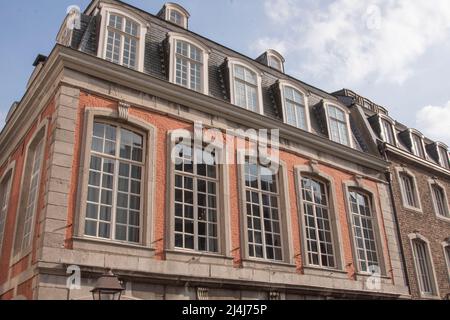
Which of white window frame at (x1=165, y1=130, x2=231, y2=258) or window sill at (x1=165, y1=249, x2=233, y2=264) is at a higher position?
white window frame at (x1=165, y1=130, x2=231, y2=258)

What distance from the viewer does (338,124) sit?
16.7m

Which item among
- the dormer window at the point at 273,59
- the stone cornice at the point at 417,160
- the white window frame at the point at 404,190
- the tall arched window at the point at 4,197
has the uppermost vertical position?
the dormer window at the point at 273,59

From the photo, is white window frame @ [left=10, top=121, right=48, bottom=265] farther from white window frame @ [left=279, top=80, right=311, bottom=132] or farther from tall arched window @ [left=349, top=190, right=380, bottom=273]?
tall arched window @ [left=349, top=190, right=380, bottom=273]

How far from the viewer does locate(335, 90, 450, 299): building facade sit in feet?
54.3

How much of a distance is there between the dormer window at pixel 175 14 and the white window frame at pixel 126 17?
2504 millimetres

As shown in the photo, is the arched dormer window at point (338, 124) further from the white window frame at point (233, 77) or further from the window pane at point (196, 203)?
the window pane at point (196, 203)

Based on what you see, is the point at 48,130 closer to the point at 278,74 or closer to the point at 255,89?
the point at 255,89

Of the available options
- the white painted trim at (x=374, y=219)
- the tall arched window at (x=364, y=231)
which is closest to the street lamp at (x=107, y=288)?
the white painted trim at (x=374, y=219)

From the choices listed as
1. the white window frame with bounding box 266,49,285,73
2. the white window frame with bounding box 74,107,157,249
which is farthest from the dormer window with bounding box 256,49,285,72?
the white window frame with bounding box 74,107,157,249

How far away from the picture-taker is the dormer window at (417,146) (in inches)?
768

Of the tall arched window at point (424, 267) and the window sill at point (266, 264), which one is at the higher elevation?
the tall arched window at point (424, 267)

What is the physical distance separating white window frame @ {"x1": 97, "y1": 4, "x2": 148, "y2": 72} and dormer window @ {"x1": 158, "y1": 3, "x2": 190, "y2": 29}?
2504 millimetres
